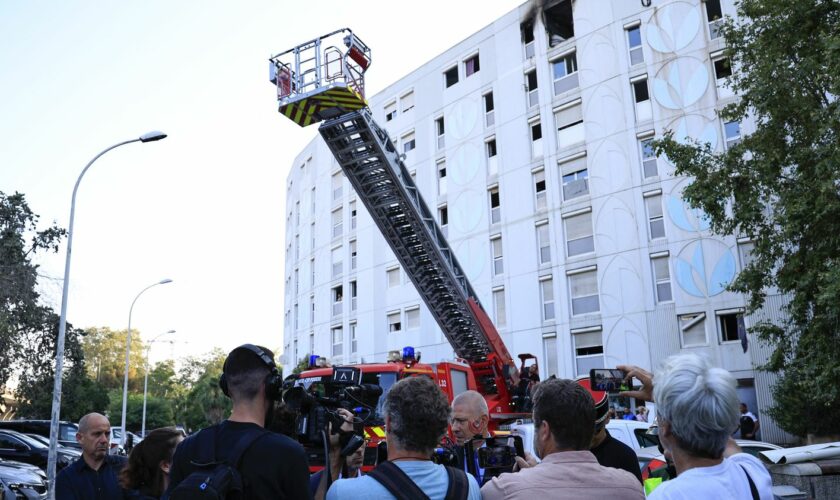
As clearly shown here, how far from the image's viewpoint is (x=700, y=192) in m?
13.9

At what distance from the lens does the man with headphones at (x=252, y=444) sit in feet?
8.22

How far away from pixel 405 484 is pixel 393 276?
30.6 m

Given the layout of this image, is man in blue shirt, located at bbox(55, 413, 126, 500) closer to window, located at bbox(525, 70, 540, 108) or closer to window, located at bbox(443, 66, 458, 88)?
window, located at bbox(525, 70, 540, 108)

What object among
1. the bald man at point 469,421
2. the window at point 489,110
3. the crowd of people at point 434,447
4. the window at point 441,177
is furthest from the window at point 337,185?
the crowd of people at point 434,447

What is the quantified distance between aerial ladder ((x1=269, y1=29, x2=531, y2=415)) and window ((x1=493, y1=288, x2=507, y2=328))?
11.9 metres

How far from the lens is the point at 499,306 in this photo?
28.0 m

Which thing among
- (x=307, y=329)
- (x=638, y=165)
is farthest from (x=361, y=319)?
(x=638, y=165)

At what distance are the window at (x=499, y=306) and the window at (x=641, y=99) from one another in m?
8.70

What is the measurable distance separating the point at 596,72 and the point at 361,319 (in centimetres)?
1673

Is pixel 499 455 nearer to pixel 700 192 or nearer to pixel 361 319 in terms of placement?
pixel 700 192

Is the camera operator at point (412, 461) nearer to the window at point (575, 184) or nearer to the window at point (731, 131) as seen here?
the window at point (731, 131)

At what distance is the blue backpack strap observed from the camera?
2.56 meters

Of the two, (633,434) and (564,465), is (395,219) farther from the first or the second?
(564,465)

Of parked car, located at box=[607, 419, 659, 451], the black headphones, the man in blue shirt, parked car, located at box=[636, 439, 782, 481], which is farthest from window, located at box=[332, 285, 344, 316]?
the black headphones
